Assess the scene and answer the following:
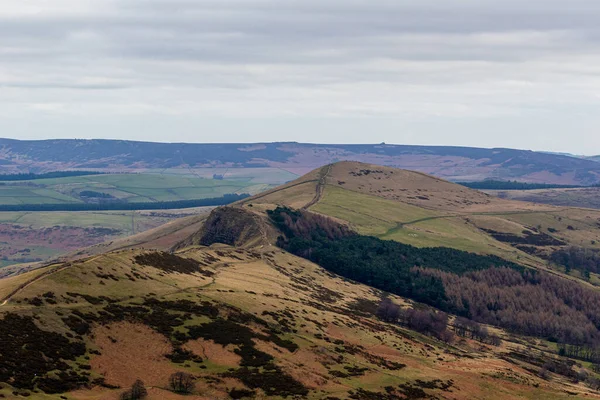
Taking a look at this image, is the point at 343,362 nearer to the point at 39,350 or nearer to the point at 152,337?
the point at 152,337

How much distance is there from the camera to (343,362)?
455 feet

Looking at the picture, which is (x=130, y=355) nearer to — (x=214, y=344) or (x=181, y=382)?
(x=181, y=382)

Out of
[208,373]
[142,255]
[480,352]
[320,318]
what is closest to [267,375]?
[208,373]

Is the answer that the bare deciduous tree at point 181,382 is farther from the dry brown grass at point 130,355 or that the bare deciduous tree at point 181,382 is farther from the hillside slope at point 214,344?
the hillside slope at point 214,344

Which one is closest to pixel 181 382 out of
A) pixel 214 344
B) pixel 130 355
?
pixel 130 355

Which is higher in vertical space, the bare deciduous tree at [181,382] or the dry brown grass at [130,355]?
the dry brown grass at [130,355]

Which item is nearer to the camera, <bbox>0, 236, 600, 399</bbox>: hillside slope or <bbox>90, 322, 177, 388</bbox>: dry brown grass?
<bbox>90, 322, 177, 388</bbox>: dry brown grass

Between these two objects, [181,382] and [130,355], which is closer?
[181,382]

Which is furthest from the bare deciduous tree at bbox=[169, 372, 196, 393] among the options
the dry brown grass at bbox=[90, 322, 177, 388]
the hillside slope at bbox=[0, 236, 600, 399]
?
the hillside slope at bbox=[0, 236, 600, 399]

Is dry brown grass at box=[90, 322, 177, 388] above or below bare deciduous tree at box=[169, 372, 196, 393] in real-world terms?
above

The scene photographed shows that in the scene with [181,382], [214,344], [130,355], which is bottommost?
[181,382]

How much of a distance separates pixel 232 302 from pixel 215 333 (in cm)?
2389

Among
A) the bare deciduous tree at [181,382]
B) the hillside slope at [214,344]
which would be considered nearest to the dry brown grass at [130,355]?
the hillside slope at [214,344]

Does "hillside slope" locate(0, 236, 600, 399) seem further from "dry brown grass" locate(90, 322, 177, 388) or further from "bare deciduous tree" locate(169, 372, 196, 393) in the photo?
"bare deciduous tree" locate(169, 372, 196, 393)
